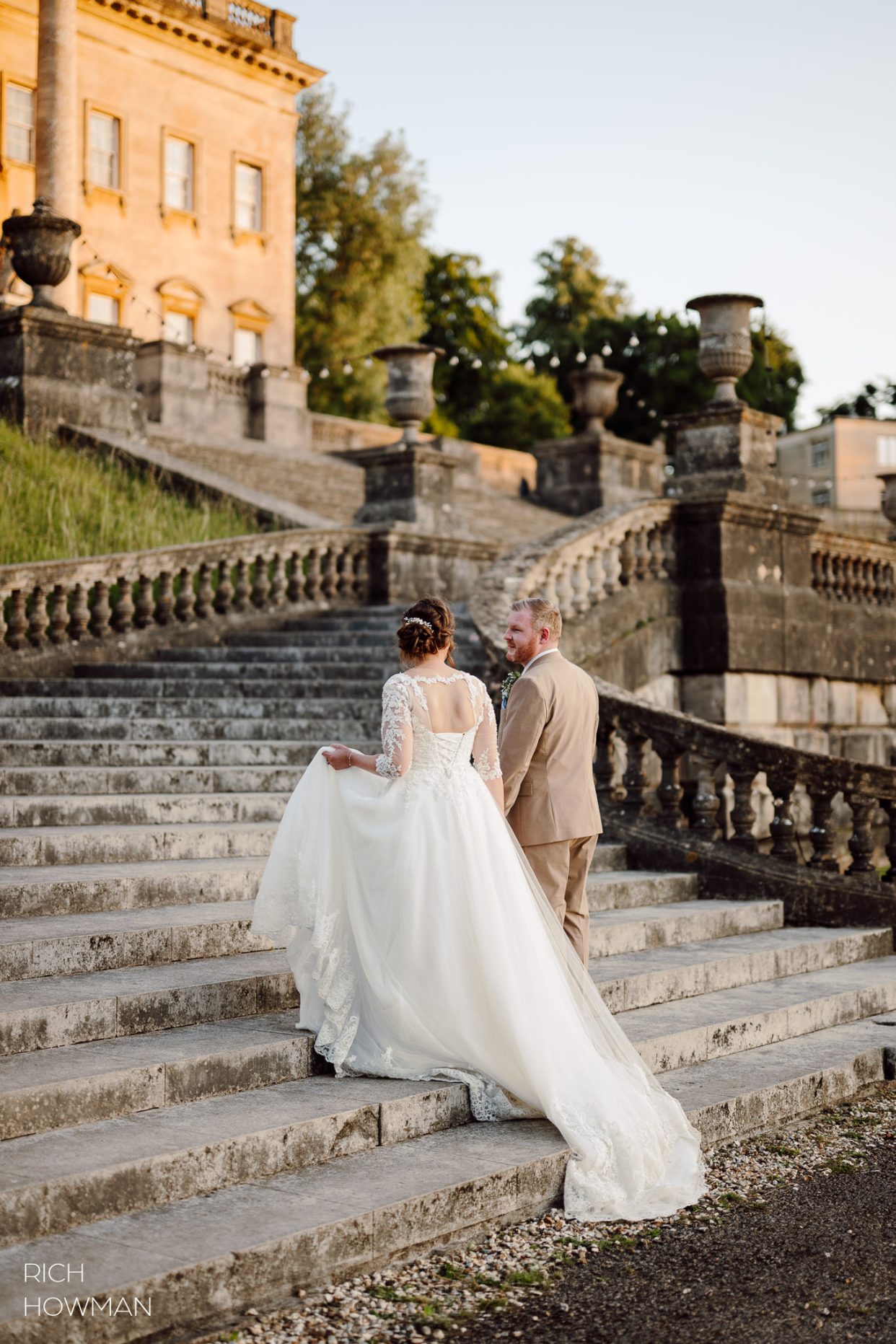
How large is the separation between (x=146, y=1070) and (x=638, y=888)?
4.09m

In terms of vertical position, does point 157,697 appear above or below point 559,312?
below

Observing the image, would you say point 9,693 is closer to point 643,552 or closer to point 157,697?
point 157,697

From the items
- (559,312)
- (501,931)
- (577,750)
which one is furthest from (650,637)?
(559,312)

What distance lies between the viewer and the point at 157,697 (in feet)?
34.1

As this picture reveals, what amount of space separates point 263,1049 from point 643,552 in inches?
317

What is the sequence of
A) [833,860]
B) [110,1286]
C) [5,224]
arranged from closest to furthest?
[110,1286] < [833,860] < [5,224]

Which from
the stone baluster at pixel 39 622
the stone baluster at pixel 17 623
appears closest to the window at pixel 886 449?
the stone baluster at pixel 39 622

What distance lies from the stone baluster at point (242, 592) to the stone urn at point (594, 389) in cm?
980

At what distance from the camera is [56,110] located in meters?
20.8

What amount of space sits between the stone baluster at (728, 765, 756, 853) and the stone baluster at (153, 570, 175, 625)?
17.4 ft

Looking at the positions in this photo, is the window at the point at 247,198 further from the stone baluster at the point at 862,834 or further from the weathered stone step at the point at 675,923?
the weathered stone step at the point at 675,923

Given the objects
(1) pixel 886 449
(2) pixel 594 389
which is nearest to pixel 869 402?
(1) pixel 886 449

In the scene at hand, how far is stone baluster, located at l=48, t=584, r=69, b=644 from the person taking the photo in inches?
441

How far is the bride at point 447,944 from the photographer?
487 cm
